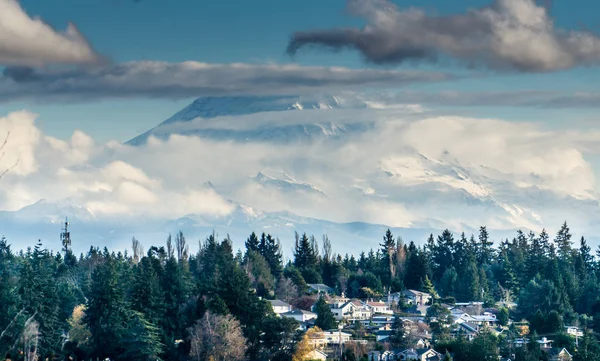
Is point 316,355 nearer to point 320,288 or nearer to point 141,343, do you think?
point 141,343

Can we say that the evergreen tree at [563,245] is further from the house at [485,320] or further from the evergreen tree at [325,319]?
the evergreen tree at [325,319]

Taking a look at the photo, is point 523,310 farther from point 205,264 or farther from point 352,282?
point 205,264

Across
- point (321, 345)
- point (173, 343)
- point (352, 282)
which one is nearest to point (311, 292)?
point (352, 282)

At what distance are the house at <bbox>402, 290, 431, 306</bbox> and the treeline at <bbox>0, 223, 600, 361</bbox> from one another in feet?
6.03

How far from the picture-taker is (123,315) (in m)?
96.0

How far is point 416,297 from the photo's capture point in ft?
444

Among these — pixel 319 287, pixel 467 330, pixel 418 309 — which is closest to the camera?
pixel 467 330

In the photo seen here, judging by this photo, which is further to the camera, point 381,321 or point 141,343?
point 381,321

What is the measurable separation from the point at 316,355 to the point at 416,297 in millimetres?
38273

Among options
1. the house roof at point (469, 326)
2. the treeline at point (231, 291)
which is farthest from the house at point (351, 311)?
the house roof at point (469, 326)

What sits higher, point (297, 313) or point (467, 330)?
point (297, 313)

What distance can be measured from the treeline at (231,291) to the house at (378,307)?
233 inches

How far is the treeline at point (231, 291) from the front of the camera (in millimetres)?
93188

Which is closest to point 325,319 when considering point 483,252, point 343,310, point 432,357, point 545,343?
point 432,357
